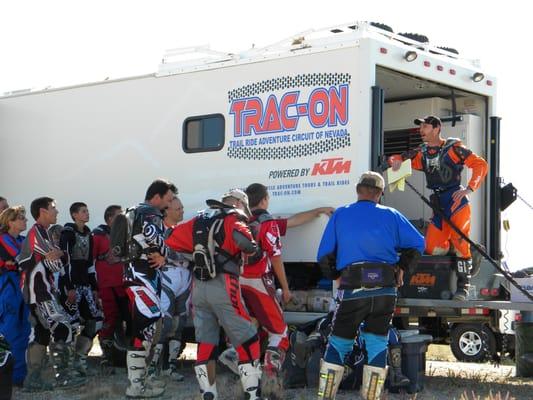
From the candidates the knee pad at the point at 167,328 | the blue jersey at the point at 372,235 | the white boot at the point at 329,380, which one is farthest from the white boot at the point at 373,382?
the knee pad at the point at 167,328

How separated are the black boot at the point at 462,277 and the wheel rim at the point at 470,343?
349 cm

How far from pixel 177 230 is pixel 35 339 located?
213 centimetres

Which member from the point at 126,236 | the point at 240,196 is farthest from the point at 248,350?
the point at 126,236

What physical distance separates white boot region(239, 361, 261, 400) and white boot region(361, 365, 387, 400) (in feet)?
2.66

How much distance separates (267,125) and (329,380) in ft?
9.54

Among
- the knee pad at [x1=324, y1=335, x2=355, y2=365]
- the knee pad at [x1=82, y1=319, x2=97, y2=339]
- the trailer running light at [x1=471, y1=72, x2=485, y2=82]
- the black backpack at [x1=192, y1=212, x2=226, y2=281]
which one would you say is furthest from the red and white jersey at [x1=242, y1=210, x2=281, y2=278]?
the trailer running light at [x1=471, y1=72, x2=485, y2=82]

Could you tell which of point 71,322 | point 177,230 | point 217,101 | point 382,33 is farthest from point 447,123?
point 71,322

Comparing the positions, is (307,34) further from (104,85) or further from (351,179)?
(104,85)

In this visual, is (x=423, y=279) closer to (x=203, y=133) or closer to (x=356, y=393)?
(x=356, y=393)

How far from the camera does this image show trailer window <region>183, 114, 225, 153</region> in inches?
366

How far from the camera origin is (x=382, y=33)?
873 centimetres

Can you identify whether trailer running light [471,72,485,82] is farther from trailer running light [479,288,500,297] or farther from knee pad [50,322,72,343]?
knee pad [50,322,72,343]

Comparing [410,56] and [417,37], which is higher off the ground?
[417,37]

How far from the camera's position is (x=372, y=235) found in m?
6.89
